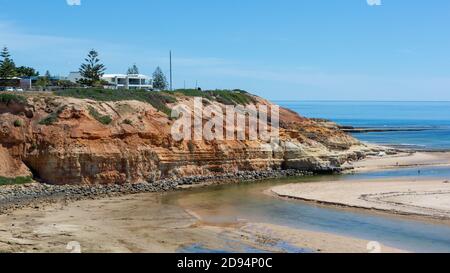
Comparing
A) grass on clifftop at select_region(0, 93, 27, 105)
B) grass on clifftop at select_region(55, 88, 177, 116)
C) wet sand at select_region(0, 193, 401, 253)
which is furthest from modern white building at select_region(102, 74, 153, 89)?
wet sand at select_region(0, 193, 401, 253)

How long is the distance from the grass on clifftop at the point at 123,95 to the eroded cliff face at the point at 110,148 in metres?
1.77

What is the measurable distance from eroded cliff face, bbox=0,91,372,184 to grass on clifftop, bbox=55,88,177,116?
69.8 inches

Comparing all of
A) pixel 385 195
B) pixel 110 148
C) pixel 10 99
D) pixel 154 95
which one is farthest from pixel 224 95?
pixel 385 195

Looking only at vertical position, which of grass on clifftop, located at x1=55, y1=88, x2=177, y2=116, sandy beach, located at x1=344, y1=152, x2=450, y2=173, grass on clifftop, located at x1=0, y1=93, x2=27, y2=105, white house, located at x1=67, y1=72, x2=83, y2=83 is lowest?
sandy beach, located at x1=344, y1=152, x2=450, y2=173

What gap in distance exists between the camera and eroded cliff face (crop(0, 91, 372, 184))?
39.2 meters

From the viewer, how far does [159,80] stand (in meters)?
97.8

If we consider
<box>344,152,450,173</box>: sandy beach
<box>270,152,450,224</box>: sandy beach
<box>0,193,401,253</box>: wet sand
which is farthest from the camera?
<box>344,152,450,173</box>: sandy beach

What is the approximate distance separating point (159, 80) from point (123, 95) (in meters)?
48.9

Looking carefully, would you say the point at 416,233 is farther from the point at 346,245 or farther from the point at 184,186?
the point at 184,186

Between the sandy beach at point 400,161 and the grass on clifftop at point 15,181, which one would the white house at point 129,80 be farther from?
the grass on clifftop at point 15,181

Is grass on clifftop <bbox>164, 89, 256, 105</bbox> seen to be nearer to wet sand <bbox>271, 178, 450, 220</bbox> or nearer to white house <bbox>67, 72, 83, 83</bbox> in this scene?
wet sand <bbox>271, 178, 450, 220</bbox>

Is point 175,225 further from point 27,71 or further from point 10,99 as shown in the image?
point 27,71

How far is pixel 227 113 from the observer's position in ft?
180
